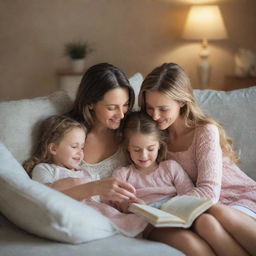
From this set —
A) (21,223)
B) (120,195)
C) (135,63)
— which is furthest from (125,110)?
(135,63)

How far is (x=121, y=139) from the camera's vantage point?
219cm

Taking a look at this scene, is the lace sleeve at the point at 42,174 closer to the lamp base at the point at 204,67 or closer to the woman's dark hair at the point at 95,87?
the woman's dark hair at the point at 95,87

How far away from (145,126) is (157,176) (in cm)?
22

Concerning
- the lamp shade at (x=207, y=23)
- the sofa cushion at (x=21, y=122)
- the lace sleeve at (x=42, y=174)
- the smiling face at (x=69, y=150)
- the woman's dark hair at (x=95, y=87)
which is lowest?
the lace sleeve at (x=42, y=174)

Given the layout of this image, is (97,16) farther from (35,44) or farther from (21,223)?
(21,223)

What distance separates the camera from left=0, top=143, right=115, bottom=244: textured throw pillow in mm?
1462

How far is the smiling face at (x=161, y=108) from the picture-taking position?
2002mm

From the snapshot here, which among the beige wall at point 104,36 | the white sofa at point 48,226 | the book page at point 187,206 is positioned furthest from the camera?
the beige wall at point 104,36

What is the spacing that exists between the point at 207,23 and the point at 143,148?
2.53m

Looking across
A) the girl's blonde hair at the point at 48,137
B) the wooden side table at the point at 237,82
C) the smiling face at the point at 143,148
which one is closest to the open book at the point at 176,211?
the smiling face at the point at 143,148

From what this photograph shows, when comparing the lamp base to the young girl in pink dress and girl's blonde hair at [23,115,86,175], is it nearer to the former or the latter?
the young girl in pink dress

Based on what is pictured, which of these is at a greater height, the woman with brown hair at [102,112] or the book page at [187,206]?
the woman with brown hair at [102,112]

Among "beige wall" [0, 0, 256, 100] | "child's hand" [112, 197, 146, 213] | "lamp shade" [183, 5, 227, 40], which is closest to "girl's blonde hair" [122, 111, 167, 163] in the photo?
"child's hand" [112, 197, 146, 213]

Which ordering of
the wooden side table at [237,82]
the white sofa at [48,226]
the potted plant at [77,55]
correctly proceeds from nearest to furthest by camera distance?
the white sofa at [48,226], the wooden side table at [237,82], the potted plant at [77,55]
